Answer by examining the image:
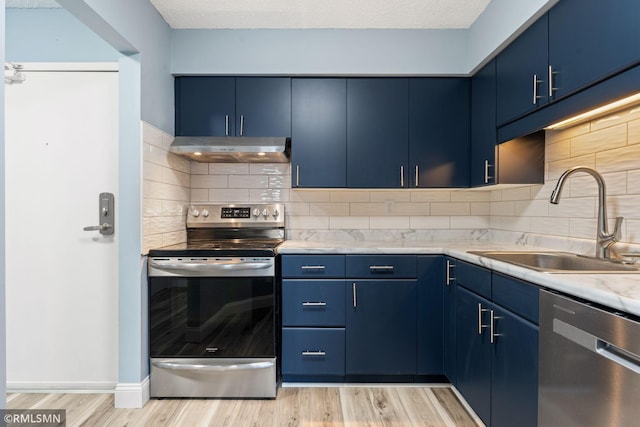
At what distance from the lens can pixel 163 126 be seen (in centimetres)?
235

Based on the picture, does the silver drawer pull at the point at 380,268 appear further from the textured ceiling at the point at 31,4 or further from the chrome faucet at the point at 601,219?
the textured ceiling at the point at 31,4

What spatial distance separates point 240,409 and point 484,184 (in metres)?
2.02

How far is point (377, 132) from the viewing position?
2.54 metres

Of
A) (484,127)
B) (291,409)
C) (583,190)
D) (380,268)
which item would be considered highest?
(484,127)

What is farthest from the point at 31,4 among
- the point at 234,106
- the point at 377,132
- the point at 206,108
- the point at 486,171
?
Result: the point at 486,171

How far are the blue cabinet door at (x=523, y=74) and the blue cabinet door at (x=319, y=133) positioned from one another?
1001 mm

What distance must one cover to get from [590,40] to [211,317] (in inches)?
88.4

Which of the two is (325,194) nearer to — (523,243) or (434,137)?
(434,137)

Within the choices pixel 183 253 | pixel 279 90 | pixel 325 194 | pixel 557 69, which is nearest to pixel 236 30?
pixel 279 90

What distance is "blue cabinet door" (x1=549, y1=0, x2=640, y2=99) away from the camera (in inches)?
47.3

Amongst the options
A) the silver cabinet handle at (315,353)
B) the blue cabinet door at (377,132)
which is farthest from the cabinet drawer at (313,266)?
the blue cabinet door at (377,132)

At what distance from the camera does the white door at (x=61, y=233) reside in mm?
2188

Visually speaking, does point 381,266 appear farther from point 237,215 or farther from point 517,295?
point 237,215

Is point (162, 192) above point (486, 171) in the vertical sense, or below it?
below
